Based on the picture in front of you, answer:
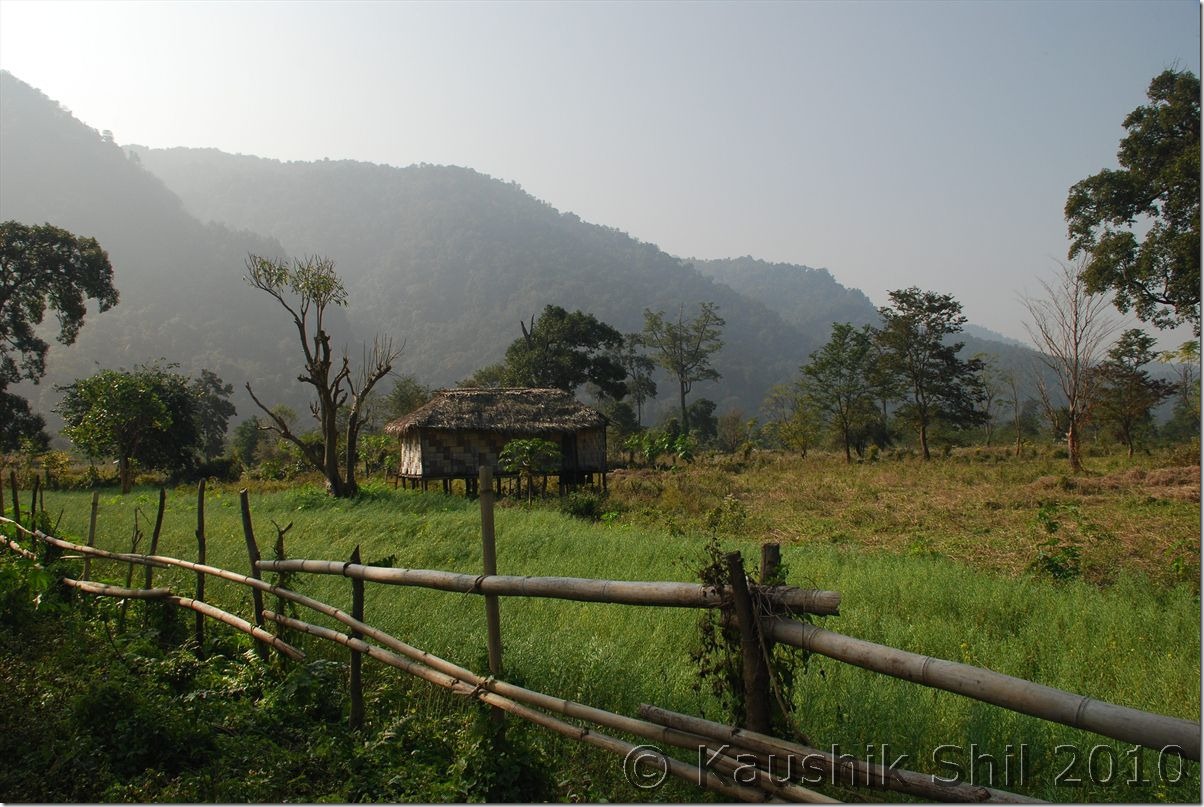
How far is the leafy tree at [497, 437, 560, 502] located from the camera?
63.8ft

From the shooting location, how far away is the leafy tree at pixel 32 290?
88.3 feet

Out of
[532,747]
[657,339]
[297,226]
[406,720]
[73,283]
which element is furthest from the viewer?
[297,226]

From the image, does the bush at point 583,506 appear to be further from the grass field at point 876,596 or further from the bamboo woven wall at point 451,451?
the bamboo woven wall at point 451,451

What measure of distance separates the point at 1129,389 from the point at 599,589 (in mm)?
29059

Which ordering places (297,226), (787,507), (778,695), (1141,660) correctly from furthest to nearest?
1. (297,226)
2. (787,507)
3. (1141,660)
4. (778,695)

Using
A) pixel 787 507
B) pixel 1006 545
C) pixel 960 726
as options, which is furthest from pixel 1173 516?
pixel 960 726

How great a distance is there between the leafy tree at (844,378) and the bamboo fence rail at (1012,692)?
3265 centimetres

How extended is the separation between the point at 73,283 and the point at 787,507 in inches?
1118

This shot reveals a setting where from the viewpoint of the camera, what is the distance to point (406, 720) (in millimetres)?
3828

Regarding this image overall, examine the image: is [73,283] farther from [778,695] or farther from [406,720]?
[778,695]

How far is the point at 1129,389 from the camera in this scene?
25578 mm

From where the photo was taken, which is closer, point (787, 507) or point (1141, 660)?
point (1141, 660)

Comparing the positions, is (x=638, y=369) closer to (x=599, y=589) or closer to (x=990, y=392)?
(x=990, y=392)

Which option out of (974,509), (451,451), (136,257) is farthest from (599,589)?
(136,257)
